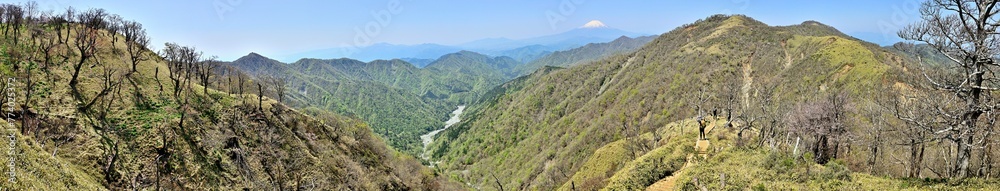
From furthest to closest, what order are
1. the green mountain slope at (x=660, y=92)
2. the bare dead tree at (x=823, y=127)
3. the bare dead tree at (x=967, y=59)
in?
the green mountain slope at (x=660, y=92), the bare dead tree at (x=823, y=127), the bare dead tree at (x=967, y=59)

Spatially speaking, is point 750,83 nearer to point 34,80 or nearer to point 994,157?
point 994,157

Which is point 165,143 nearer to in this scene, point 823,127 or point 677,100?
point 823,127

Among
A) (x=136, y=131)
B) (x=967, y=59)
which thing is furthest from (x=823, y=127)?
(x=136, y=131)

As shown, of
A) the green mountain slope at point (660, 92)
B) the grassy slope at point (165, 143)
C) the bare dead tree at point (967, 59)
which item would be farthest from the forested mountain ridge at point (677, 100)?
the grassy slope at point (165, 143)

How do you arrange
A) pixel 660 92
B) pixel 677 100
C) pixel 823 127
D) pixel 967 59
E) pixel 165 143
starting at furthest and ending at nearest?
pixel 660 92
pixel 677 100
pixel 165 143
pixel 823 127
pixel 967 59

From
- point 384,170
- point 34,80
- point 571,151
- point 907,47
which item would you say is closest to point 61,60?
point 34,80

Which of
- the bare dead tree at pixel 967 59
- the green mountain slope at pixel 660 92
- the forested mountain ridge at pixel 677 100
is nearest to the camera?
the bare dead tree at pixel 967 59

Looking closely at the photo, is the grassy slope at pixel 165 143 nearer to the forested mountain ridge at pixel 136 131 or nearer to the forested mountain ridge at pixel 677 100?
the forested mountain ridge at pixel 136 131
